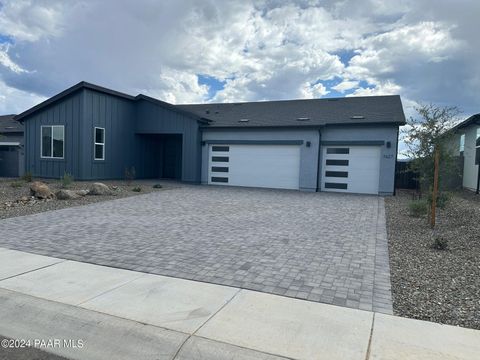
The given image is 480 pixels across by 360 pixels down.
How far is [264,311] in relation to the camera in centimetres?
370

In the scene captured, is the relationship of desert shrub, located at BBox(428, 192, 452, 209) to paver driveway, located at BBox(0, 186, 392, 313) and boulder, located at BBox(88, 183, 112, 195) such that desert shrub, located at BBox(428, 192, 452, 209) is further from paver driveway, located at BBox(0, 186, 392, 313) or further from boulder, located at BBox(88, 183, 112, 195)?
boulder, located at BBox(88, 183, 112, 195)

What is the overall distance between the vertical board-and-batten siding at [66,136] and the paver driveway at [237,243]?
302 inches

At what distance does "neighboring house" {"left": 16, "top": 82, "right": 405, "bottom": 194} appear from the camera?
1633 cm

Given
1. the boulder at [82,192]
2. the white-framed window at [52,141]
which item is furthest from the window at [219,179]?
the white-framed window at [52,141]

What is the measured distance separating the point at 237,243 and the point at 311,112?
13586 mm

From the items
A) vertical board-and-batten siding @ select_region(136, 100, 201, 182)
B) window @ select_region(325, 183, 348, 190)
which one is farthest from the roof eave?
window @ select_region(325, 183, 348, 190)

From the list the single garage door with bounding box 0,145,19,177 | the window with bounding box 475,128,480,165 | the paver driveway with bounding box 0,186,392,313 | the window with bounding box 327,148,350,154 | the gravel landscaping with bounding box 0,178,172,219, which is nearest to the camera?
the paver driveway with bounding box 0,186,392,313

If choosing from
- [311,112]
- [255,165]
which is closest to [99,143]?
[255,165]

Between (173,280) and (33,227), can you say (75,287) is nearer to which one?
(173,280)

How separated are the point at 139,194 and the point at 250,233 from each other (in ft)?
25.3

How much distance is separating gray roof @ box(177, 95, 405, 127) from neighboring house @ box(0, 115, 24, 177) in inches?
468

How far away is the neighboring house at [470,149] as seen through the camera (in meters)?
16.2

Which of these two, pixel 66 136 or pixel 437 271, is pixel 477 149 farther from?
pixel 66 136

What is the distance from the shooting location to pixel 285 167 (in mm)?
17500
